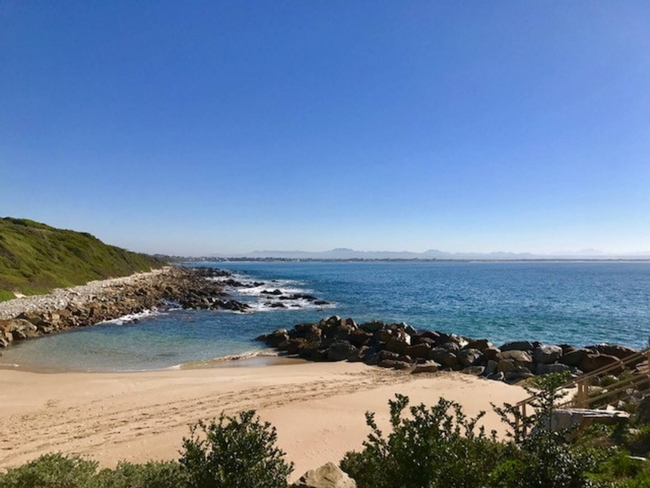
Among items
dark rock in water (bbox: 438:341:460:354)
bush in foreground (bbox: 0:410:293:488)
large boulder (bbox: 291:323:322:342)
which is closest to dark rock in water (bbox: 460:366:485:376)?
dark rock in water (bbox: 438:341:460:354)

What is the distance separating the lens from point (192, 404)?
13.5 m

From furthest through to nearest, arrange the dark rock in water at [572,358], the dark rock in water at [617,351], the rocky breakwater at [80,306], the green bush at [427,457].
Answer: the rocky breakwater at [80,306], the dark rock in water at [617,351], the dark rock in water at [572,358], the green bush at [427,457]

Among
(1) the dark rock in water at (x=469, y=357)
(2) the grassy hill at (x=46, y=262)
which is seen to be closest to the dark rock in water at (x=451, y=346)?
(1) the dark rock in water at (x=469, y=357)

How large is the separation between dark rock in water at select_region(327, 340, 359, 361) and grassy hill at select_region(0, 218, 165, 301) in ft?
95.0

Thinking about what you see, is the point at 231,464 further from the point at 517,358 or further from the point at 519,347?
the point at 519,347

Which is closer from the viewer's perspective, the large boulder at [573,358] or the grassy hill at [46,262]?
the large boulder at [573,358]

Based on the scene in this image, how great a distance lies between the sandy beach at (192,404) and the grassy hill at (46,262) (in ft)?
85.9

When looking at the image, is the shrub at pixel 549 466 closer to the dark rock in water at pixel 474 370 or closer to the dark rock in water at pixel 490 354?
the dark rock in water at pixel 474 370

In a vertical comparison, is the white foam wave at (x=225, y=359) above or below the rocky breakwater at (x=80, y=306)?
below

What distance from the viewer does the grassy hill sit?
4047cm

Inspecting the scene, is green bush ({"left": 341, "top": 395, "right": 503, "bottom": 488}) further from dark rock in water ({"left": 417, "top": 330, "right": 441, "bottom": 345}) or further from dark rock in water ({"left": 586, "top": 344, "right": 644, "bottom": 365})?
dark rock in water ({"left": 417, "top": 330, "right": 441, "bottom": 345})

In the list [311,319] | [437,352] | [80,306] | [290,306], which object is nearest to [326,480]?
→ [437,352]

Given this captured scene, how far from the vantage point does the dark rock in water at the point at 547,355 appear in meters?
19.5

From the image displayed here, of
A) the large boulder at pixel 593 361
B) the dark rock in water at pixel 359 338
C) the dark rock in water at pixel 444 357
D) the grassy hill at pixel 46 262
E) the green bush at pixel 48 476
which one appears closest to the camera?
the green bush at pixel 48 476
